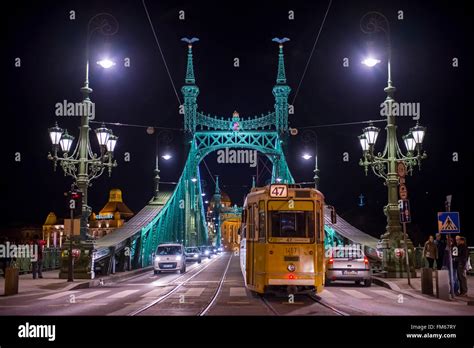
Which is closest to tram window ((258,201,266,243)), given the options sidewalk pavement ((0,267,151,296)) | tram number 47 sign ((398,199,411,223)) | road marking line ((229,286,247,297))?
road marking line ((229,286,247,297))

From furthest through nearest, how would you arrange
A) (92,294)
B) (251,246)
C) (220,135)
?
(220,135), (92,294), (251,246)

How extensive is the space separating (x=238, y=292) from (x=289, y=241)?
4104 millimetres

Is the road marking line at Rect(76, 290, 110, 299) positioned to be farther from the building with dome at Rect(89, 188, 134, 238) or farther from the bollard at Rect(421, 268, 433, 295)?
the building with dome at Rect(89, 188, 134, 238)

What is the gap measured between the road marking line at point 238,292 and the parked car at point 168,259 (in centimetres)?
1231

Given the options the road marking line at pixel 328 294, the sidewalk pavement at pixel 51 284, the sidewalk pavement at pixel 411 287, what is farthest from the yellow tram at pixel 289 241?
the sidewalk pavement at pixel 51 284

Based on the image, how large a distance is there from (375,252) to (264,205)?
42.8 feet

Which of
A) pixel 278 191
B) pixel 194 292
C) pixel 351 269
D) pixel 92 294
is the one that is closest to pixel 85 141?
pixel 92 294

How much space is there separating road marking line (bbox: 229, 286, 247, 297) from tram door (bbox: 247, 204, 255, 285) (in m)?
0.99

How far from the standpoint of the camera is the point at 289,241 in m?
17.6

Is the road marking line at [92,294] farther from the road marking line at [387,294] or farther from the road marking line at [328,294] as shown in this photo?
the road marking line at [387,294]

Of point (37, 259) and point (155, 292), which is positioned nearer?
point (155, 292)

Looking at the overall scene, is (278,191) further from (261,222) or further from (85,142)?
(85,142)
